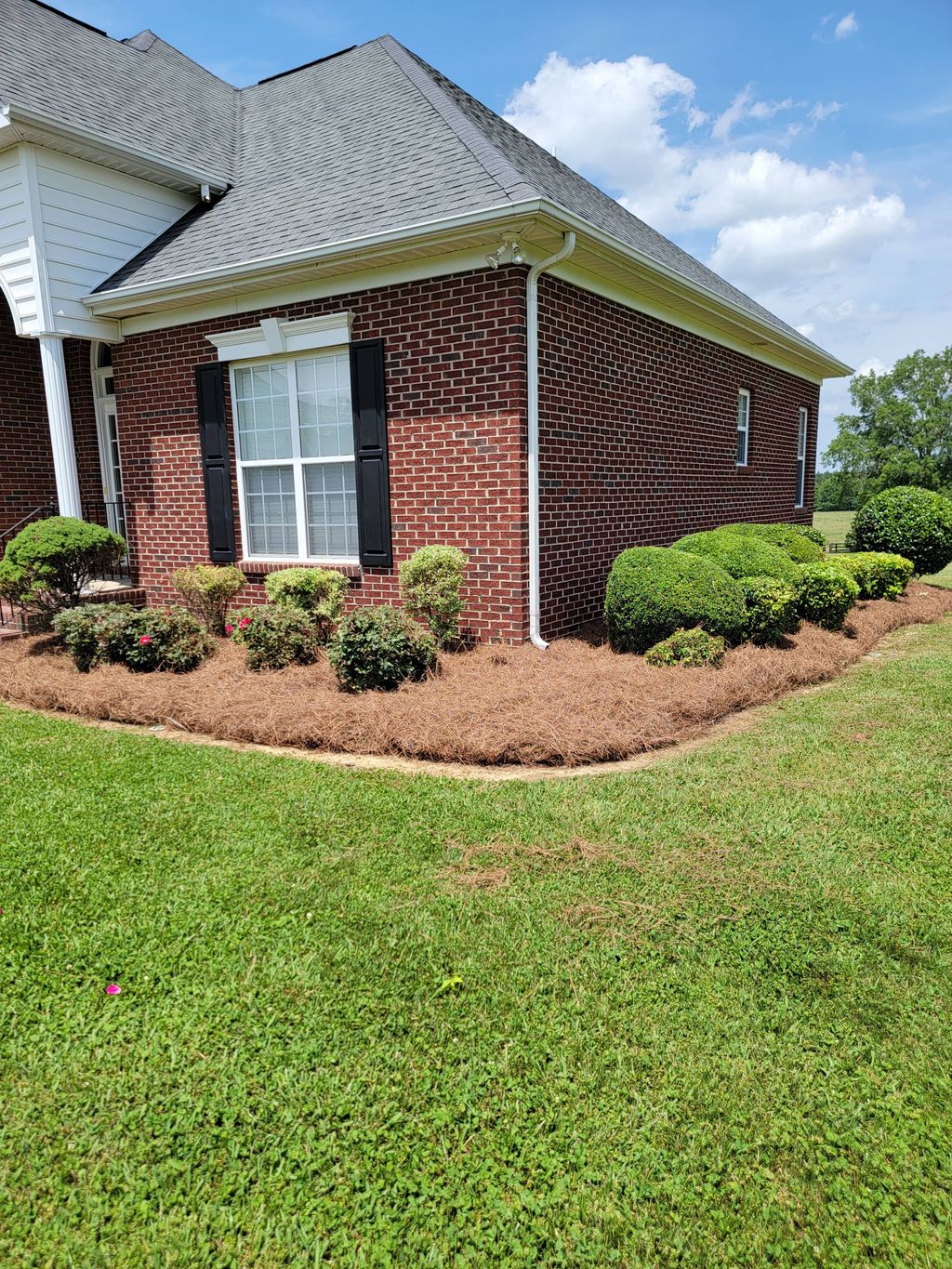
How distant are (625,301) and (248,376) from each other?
13.8 ft

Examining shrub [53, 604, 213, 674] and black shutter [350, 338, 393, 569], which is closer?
shrub [53, 604, 213, 674]

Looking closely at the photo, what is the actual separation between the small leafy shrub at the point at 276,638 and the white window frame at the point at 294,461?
111 centimetres

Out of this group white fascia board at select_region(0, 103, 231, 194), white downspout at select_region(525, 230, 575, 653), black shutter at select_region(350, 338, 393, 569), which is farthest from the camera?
white fascia board at select_region(0, 103, 231, 194)

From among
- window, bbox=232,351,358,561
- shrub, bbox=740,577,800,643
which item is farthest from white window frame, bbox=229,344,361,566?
shrub, bbox=740,577,800,643

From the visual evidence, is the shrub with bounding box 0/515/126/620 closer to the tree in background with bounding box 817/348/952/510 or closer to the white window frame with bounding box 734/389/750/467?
the white window frame with bounding box 734/389/750/467

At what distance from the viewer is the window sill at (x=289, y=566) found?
7863mm

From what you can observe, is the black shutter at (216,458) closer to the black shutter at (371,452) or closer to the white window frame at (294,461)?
the white window frame at (294,461)

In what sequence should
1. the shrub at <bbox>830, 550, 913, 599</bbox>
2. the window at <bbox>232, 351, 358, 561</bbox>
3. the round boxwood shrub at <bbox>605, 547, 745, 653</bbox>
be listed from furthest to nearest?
the shrub at <bbox>830, 550, 913, 599</bbox> → the window at <bbox>232, 351, 358, 561</bbox> → the round boxwood shrub at <bbox>605, 547, 745, 653</bbox>

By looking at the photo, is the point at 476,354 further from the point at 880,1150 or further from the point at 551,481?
the point at 880,1150

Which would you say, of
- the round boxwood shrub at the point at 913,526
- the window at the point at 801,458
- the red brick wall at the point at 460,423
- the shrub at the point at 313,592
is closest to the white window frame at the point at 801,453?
the window at the point at 801,458

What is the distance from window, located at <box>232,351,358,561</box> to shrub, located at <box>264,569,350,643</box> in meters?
0.56

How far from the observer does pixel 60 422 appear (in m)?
8.60

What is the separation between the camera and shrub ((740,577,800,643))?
7555 mm

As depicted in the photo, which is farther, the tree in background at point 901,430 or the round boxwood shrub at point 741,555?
the tree in background at point 901,430
